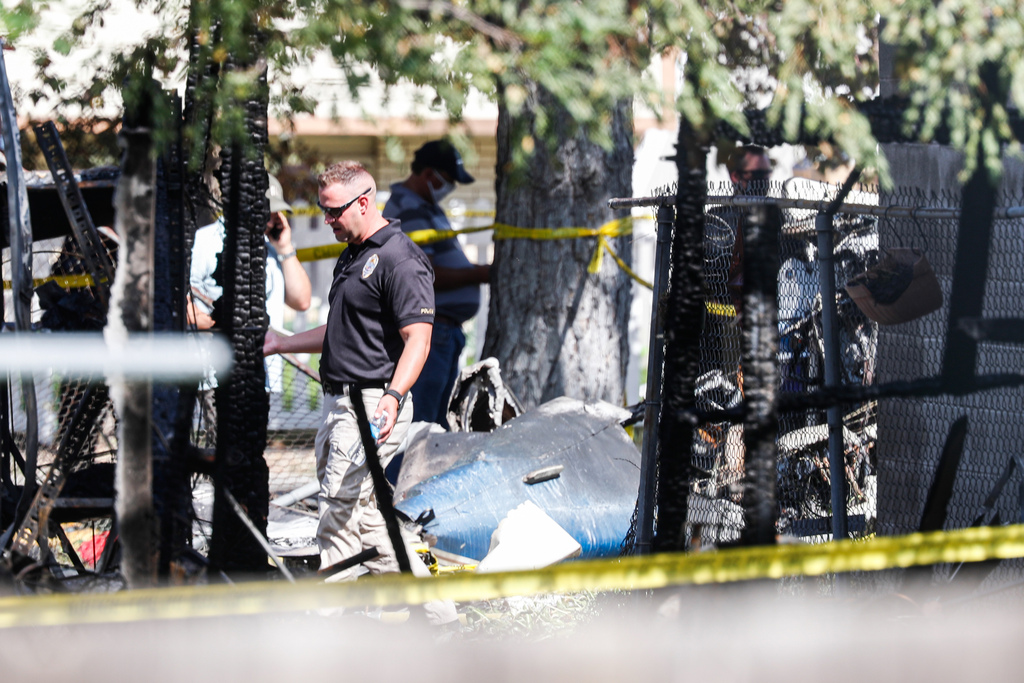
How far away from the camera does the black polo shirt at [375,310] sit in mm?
3918

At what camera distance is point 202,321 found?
4.64 metres

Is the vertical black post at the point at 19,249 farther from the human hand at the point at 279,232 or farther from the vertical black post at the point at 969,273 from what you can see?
the vertical black post at the point at 969,273

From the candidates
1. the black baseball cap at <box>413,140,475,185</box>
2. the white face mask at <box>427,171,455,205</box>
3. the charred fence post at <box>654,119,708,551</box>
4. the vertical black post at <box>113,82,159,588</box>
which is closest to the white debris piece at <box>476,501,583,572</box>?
the charred fence post at <box>654,119,708,551</box>

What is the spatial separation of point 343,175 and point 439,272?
6.25 ft

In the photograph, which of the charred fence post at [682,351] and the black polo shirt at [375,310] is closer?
the charred fence post at [682,351]

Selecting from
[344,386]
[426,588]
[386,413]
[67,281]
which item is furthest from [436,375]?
Result: [426,588]

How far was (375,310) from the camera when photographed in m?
3.97

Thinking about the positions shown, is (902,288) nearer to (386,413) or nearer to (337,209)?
(386,413)

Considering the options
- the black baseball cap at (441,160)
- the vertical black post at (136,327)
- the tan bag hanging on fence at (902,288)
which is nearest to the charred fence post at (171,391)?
the vertical black post at (136,327)

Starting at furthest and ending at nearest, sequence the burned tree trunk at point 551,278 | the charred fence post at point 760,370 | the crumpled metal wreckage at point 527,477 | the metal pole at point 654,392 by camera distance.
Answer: the burned tree trunk at point 551,278 < the crumpled metal wreckage at point 527,477 < the metal pole at point 654,392 < the charred fence post at point 760,370

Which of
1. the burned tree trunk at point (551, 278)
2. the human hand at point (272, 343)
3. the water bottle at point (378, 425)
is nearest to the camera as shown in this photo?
the water bottle at point (378, 425)

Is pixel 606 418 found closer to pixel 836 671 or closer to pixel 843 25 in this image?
pixel 836 671

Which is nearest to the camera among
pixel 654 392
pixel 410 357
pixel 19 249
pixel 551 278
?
pixel 19 249

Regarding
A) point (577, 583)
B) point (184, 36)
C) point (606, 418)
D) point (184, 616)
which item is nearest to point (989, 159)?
point (577, 583)
